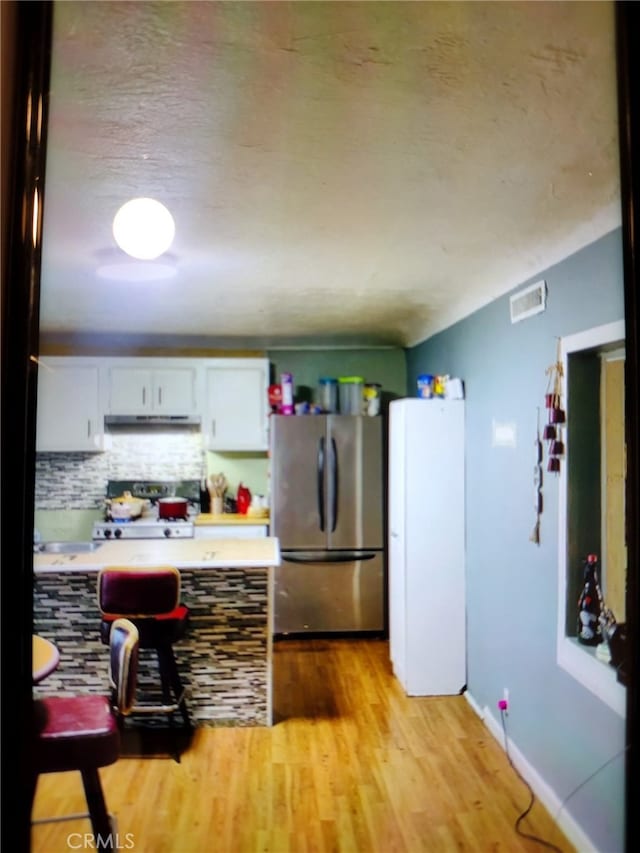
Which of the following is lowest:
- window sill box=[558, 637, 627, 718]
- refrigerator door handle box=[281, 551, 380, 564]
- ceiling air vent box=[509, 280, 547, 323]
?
refrigerator door handle box=[281, 551, 380, 564]

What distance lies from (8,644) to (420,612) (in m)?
2.51

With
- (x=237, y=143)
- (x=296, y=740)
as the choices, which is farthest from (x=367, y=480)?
(x=237, y=143)

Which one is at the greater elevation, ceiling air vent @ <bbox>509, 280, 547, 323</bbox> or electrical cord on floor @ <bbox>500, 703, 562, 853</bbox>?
ceiling air vent @ <bbox>509, 280, 547, 323</bbox>

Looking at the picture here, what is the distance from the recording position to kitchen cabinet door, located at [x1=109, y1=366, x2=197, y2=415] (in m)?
3.23

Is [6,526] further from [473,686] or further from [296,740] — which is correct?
[473,686]

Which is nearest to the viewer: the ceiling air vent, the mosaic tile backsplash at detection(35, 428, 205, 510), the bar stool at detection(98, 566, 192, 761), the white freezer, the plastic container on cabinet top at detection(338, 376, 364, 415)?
the mosaic tile backsplash at detection(35, 428, 205, 510)

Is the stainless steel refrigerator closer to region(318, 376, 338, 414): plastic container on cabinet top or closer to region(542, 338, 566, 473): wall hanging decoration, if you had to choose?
region(318, 376, 338, 414): plastic container on cabinet top

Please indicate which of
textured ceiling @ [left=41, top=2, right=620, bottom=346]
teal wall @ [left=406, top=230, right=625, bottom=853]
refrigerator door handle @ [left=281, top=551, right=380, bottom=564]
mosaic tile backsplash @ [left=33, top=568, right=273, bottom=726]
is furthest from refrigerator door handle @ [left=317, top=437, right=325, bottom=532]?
textured ceiling @ [left=41, top=2, right=620, bottom=346]

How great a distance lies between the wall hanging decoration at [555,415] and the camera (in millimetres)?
1929

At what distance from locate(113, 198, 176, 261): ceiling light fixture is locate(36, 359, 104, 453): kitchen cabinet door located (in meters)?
0.41

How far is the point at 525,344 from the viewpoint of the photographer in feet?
7.30

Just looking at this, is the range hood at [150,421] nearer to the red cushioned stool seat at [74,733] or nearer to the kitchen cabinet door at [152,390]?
the kitchen cabinet door at [152,390]

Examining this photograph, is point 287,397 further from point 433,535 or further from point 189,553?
point 189,553

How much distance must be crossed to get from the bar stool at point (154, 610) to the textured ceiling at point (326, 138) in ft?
3.41
